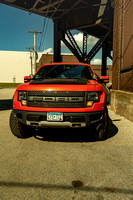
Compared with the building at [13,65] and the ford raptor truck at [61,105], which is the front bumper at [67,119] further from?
the building at [13,65]

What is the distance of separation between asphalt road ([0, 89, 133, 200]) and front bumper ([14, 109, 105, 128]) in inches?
18.9

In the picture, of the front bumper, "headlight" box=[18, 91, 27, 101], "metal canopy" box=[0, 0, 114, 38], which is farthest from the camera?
"metal canopy" box=[0, 0, 114, 38]

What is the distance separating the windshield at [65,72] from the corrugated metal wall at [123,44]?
2.39m

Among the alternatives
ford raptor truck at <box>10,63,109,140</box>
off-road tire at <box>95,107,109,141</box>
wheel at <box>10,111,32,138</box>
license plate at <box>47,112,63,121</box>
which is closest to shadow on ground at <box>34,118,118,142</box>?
off-road tire at <box>95,107,109,141</box>

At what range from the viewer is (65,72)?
4.10 m

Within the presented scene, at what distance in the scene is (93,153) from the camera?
2744 mm

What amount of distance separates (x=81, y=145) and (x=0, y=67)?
7191cm

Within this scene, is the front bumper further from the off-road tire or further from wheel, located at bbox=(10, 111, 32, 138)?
wheel, located at bbox=(10, 111, 32, 138)

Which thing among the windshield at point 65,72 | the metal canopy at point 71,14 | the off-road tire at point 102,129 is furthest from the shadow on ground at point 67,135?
the metal canopy at point 71,14

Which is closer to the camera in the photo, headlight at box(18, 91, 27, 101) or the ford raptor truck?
the ford raptor truck

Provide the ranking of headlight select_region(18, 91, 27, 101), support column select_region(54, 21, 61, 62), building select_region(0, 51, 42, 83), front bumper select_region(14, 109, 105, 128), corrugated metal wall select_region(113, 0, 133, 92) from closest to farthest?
front bumper select_region(14, 109, 105, 128) < headlight select_region(18, 91, 27, 101) < corrugated metal wall select_region(113, 0, 133, 92) < support column select_region(54, 21, 61, 62) < building select_region(0, 51, 42, 83)

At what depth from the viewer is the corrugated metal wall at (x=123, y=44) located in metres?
5.95

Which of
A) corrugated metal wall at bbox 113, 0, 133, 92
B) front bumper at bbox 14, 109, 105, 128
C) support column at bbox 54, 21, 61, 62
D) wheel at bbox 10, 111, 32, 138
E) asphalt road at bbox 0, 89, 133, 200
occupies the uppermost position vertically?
support column at bbox 54, 21, 61, 62

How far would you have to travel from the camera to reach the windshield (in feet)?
12.9
